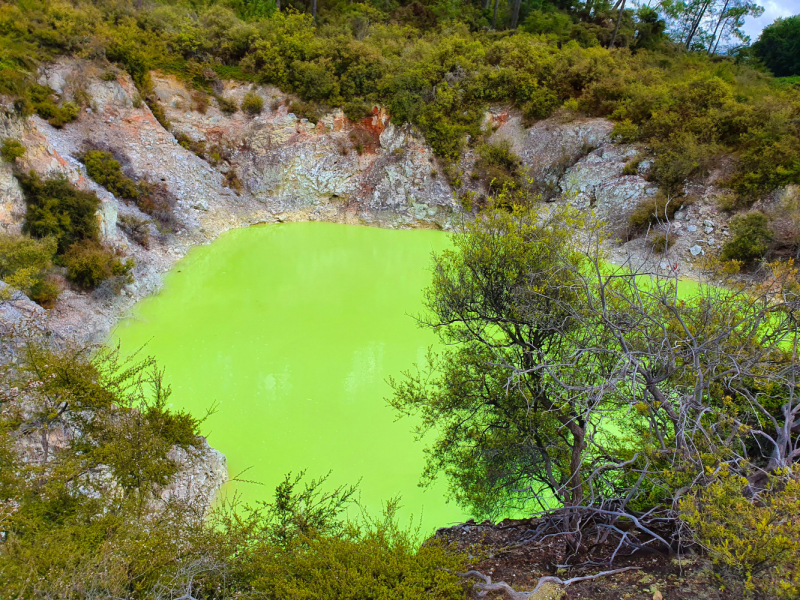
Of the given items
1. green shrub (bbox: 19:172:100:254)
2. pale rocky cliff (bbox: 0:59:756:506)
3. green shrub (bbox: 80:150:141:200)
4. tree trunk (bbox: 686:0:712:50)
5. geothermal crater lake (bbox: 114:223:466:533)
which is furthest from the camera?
tree trunk (bbox: 686:0:712:50)

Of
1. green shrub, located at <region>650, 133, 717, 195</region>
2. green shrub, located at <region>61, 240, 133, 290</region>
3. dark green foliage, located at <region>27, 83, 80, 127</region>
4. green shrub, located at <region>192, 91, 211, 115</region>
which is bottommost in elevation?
green shrub, located at <region>61, 240, 133, 290</region>

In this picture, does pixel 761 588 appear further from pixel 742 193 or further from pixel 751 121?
pixel 751 121

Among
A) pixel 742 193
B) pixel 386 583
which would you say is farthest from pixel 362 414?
pixel 742 193

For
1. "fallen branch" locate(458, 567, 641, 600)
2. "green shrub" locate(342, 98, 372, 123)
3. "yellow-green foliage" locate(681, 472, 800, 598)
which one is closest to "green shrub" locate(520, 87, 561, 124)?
"green shrub" locate(342, 98, 372, 123)

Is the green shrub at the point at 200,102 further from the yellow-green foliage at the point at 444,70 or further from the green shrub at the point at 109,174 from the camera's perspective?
the green shrub at the point at 109,174

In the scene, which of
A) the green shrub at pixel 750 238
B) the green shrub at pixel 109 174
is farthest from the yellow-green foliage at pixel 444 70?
the green shrub at pixel 109 174

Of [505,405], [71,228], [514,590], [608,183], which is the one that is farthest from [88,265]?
[608,183]

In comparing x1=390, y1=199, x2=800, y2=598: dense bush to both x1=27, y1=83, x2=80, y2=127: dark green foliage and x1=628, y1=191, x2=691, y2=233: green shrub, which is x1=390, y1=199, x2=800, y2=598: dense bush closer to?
x1=628, y1=191, x2=691, y2=233: green shrub
